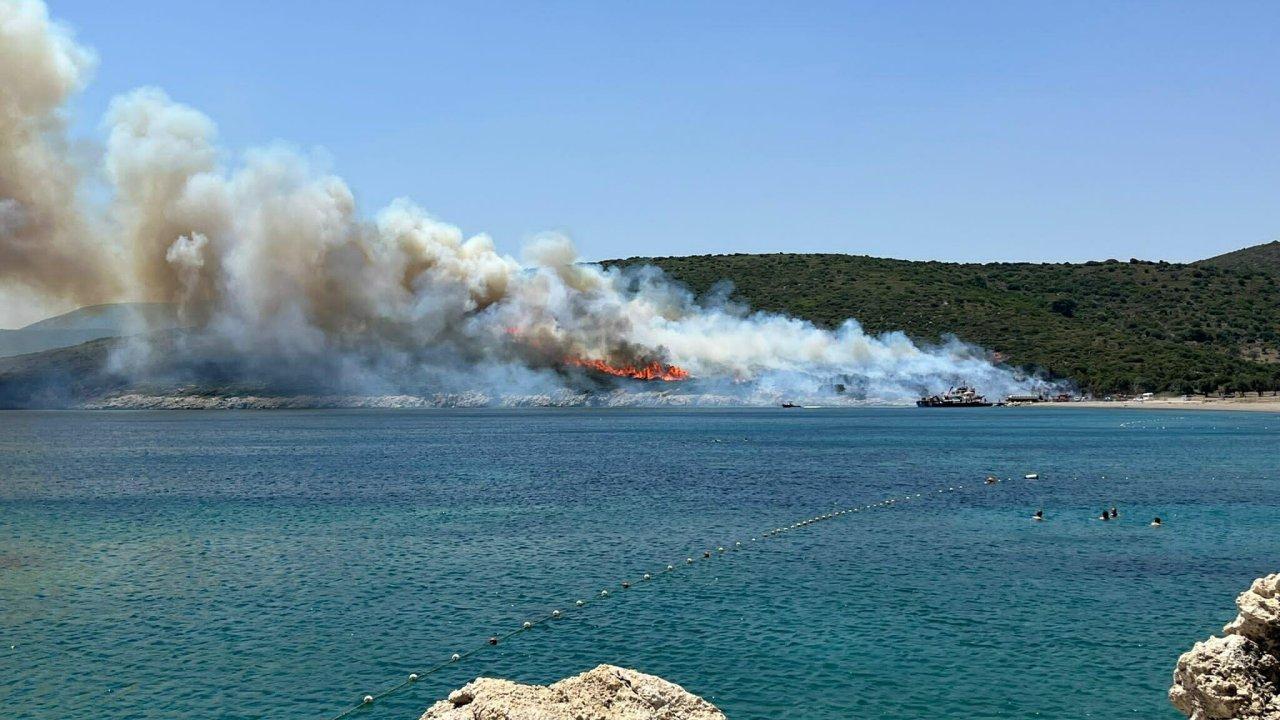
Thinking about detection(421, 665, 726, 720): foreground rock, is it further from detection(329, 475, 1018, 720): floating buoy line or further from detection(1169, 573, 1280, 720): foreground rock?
detection(329, 475, 1018, 720): floating buoy line

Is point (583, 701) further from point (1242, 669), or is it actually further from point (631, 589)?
point (631, 589)

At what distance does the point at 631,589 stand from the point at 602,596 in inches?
72.1

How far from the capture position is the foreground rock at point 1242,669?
18.4 m

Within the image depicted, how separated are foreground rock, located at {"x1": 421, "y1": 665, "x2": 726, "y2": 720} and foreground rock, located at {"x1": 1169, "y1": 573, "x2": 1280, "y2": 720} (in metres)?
9.60

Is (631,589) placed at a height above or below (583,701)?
below

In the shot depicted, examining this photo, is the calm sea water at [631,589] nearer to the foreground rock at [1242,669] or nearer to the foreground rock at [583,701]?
the foreground rock at [1242,669]

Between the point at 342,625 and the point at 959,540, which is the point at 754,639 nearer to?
the point at 342,625

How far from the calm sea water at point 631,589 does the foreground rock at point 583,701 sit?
10.4 metres

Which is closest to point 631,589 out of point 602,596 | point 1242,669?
point 602,596

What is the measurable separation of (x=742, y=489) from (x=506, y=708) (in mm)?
65403

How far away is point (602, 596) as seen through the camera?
4044cm

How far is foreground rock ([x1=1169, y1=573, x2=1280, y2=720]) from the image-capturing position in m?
18.4

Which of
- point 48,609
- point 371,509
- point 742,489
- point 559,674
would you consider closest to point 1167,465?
point 742,489

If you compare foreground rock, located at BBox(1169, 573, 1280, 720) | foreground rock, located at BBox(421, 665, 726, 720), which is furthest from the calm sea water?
foreground rock, located at BBox(421, 665, 726, 720)
